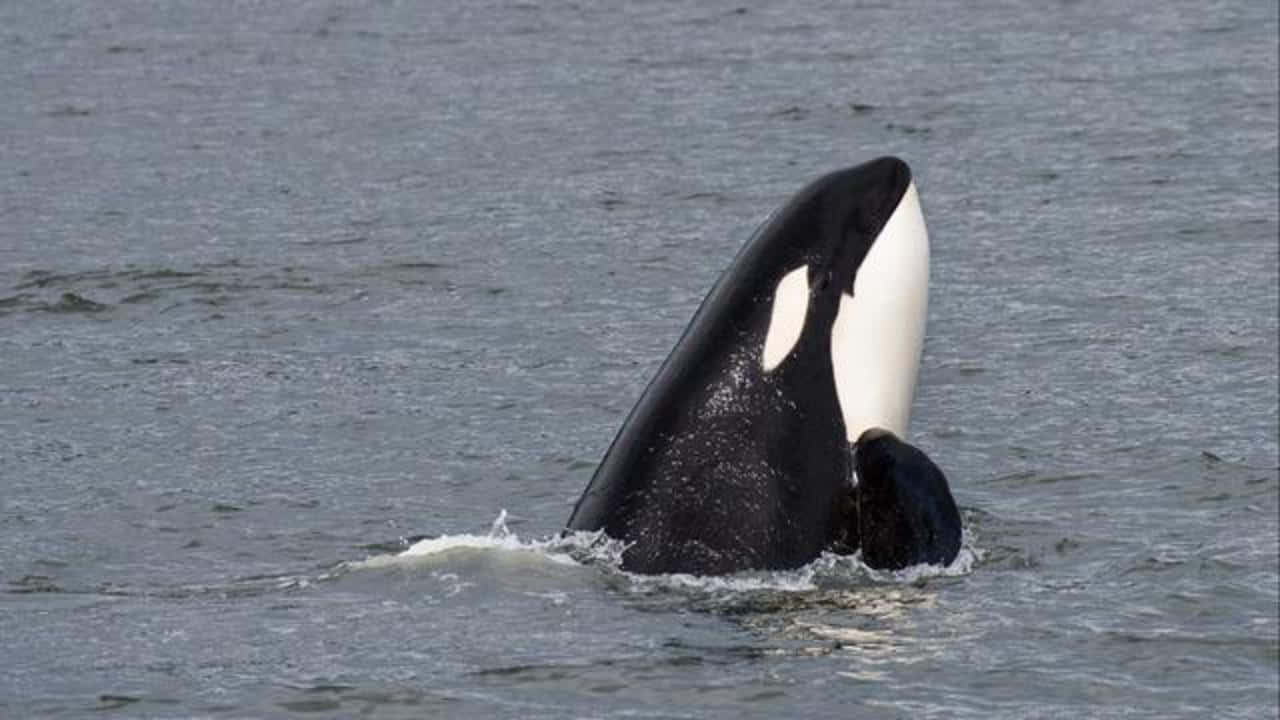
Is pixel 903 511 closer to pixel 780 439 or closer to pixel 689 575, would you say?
pixel 780 439

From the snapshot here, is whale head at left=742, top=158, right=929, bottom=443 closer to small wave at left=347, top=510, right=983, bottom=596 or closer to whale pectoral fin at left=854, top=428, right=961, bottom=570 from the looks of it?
whale pectoral fin at left=854, top=428, right=961, bottom=570

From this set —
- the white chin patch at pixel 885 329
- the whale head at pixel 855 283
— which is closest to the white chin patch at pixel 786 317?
the whale head at pixel 855 283

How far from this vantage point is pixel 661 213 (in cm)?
2458

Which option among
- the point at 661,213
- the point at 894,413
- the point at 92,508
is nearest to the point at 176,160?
the point at 661,213

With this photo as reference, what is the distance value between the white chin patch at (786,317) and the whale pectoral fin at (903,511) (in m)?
0.59

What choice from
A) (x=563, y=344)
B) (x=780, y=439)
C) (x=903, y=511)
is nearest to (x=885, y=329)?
(x=780, y=439)

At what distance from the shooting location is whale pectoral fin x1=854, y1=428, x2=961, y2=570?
12641mm

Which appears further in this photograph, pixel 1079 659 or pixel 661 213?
pixel 661 213

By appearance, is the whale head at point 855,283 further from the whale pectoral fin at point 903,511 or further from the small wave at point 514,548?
the small wave at point 514,548

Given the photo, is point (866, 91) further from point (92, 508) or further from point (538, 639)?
point (538, 639)

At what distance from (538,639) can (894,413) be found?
246 centimetres

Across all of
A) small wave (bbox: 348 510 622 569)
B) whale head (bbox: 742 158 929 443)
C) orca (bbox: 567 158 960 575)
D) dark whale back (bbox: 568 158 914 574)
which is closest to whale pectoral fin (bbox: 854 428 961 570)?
orca (bbox: 567 158 960 575)

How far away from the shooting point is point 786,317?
43.2 ft

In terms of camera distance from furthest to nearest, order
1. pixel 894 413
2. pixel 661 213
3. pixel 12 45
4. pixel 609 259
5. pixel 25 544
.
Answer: pixel 12 45
pixel 661 213
pixel 609 259
pixel 25 544
pixel 894 413
